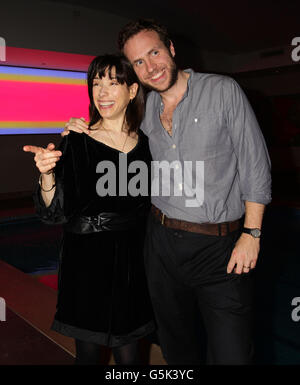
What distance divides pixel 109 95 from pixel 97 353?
3.35 ft

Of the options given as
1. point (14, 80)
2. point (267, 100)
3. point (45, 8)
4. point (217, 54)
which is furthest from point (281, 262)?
point (267, 100)

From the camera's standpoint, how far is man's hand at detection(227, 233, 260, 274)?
4.78 ft

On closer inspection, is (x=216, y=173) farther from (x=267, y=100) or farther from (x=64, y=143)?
(x=267, y=100)

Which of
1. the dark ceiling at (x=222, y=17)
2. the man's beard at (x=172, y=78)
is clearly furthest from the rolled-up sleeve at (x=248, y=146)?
the dark ceiling at (x=222, y=17)

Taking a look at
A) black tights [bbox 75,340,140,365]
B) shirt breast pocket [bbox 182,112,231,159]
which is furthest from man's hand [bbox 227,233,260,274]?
black tights [bbox 75,340,140,365]

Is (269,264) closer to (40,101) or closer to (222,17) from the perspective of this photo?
(222,17)

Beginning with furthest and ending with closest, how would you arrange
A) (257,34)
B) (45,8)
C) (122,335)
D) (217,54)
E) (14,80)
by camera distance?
(217,54)
(257,34)
(14,80)
(45,8)
(122,335)

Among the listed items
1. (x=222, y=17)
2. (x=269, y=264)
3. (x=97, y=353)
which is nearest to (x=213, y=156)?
Answer: (x=97, y=353)

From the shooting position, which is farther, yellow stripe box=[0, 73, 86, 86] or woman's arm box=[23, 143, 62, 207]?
yellow stripe box=[0, 73, 86, 86]

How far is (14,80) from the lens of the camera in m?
7.41

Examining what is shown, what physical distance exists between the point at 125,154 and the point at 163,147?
184 millimetres

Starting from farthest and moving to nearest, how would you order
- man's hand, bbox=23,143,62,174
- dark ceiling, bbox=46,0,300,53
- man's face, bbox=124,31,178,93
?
dark ceiling, bbox=46,0,300,53
man's face, bbox=124,31,178,93
man's hand, bbox=23,143,62,174

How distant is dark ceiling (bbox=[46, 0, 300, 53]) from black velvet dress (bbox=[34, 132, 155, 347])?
556cm

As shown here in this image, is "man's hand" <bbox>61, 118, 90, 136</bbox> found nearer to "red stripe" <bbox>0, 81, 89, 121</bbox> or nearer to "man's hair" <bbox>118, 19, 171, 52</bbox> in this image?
"man's hair" <bbox>118, 19, 171, 52</bbox>
